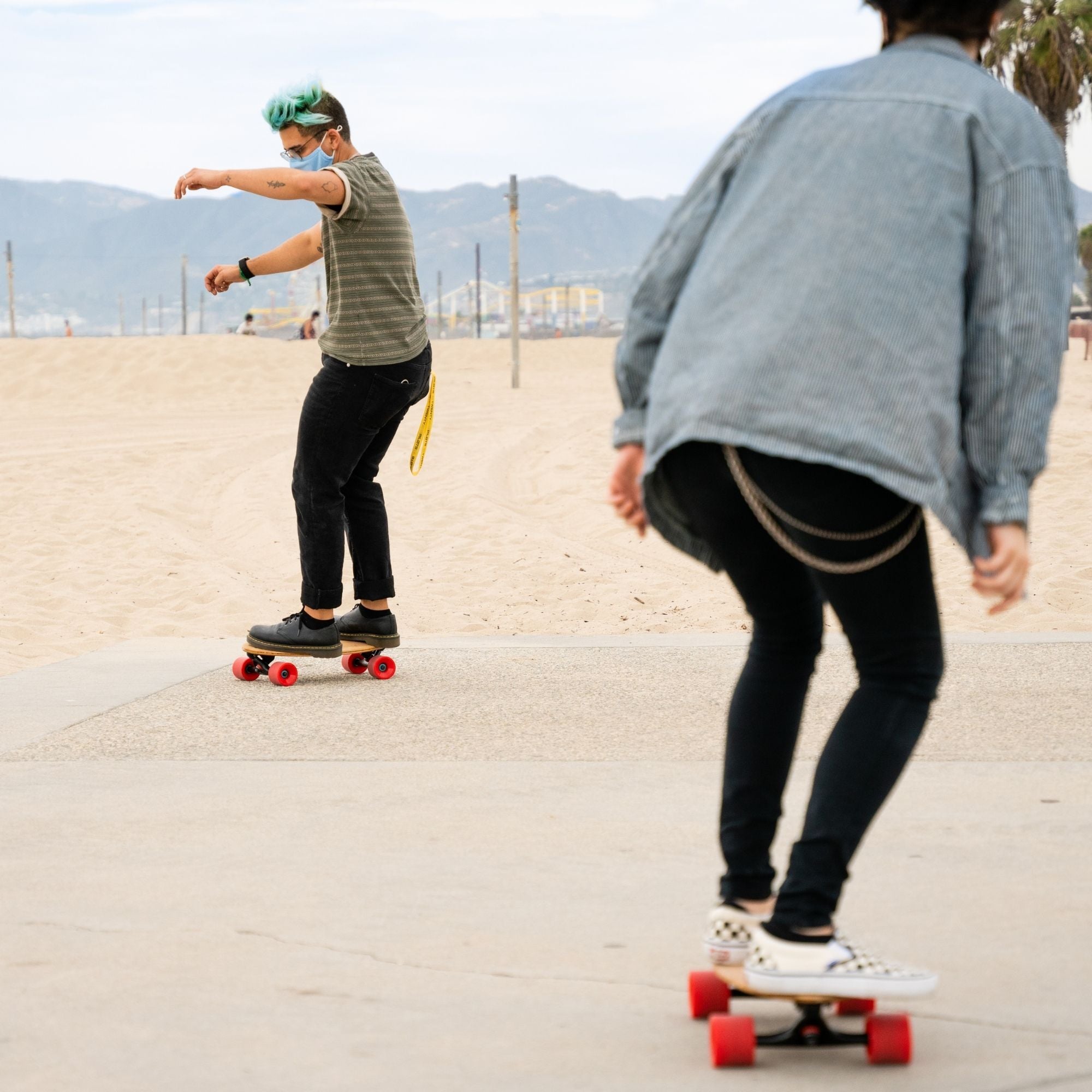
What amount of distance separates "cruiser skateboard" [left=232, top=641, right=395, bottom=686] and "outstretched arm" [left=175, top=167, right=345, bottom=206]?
161cm

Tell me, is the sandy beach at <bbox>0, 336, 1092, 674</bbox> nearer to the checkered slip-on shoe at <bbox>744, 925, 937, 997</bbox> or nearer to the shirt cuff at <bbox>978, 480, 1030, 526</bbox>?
the checkered slip-on shoe at <bbox>744, 925, 937, 997</bbox>

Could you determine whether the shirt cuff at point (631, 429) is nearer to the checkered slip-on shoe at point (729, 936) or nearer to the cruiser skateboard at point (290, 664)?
the checkered slip-on shoe at point (729, 936)

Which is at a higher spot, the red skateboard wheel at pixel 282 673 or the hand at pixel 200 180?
the hand at pixel 200 180

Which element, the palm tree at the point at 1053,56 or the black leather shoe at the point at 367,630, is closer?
the black leather shoe at the point at 367,630

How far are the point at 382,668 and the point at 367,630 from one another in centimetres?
15

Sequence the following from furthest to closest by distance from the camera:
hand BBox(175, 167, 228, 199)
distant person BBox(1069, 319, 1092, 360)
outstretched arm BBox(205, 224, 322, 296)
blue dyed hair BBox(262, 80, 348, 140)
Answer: distant person BBox(1069, 319, 1092, 360) → outstretched arm BBox(205, 224, 322, 296) → blue dyed hair BBox(262, 80, 348, 140) → hand BBox(175, 167, 228, 199)

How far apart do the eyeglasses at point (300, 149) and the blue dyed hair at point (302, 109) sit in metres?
0.02

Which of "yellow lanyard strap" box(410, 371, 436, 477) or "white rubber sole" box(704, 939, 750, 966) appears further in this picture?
"yellow lanyard strap" box(410, 371, 436, 477)

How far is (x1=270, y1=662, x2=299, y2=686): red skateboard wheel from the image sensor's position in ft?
18.2

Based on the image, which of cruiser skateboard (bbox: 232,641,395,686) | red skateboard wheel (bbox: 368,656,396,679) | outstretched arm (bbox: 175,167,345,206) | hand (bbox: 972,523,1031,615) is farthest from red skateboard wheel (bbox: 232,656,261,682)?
hand (bbox: 972,523,1031,615)

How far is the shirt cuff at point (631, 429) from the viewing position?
93.5 inches

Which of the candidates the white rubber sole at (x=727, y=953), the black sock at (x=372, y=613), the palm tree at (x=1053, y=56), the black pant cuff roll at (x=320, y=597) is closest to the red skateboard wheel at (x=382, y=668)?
the black sock at (x=372, y=613)

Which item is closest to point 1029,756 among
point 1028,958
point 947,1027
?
point 1028,958

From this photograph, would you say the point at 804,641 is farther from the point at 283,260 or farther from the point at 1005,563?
the point at 283,260
